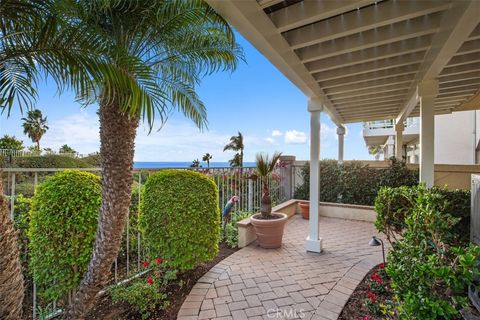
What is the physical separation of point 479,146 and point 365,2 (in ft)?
35.0

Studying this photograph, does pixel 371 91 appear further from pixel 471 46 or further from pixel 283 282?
pixel 283 282

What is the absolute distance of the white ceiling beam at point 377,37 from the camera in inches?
99.1

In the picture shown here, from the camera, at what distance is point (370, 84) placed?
427cm

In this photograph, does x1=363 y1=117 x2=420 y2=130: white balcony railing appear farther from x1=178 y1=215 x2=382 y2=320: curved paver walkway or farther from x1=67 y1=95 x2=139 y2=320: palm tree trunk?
x1=67 y1=95 x2=139 y2=320: palm tree trunk

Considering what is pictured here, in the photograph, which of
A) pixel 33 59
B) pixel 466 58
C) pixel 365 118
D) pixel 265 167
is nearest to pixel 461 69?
pixel 466 58

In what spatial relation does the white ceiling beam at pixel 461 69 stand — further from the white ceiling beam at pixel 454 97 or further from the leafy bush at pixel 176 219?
the leafy bush at pixel 176 219

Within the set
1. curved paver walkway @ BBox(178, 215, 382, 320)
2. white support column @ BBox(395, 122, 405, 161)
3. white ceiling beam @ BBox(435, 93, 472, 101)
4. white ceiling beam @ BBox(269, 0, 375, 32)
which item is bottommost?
curved paver walkway @ BBox(178, 215, 382, 320)

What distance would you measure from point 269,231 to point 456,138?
10982 mm

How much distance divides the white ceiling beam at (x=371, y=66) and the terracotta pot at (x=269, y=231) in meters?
2.49

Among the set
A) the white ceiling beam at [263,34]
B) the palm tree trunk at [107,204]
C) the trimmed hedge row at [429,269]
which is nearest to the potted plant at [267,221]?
the white ceiling beam at [263,34]

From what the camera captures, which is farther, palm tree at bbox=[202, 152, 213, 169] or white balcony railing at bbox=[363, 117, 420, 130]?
palm tree at bbox=[202, 152, 213, 169]

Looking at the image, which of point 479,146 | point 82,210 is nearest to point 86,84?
point 82,210

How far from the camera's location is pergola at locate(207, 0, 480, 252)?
7.11 ft

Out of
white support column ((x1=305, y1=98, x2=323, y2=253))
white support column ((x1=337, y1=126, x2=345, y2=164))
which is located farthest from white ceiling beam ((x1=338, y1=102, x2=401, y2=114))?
white support column ((x1=305, y1=98, x2=323, y2=253))
